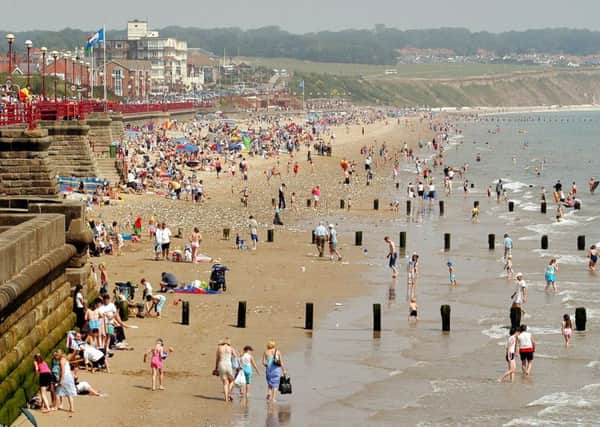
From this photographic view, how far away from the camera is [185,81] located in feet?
645

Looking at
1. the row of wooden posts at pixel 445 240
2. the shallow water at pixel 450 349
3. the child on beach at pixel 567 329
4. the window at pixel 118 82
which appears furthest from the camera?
the window at pixel 118 82

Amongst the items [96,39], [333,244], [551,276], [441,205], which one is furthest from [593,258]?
[96,39]

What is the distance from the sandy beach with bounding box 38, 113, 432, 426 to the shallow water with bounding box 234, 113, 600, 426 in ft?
2.19

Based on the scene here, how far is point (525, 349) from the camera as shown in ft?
70.7

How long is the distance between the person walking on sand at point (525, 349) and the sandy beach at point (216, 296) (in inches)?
153

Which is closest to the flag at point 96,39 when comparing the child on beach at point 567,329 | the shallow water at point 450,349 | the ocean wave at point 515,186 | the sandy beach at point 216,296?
the sandy beach at point 216,296

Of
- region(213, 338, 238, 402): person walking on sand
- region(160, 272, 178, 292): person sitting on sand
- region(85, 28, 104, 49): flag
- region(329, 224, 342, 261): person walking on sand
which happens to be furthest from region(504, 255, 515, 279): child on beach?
region(85, 28, 104, 49): flag

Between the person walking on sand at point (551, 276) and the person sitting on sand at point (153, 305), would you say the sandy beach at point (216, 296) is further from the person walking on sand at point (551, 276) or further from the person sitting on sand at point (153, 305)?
the person walking on sand at point (551, 276)

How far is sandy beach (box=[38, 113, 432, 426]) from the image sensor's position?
18953 millimetres

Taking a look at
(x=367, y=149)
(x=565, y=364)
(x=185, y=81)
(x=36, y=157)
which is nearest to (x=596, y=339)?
(x=565, y=364)

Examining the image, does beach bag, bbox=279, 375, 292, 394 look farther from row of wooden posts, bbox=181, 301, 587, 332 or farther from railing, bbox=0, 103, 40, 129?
railing, bbox=0, 103, 40, 129

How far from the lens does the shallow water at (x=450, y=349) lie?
19469 millimetres

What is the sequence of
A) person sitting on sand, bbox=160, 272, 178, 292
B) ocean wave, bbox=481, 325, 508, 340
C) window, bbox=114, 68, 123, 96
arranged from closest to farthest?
ocean wave, bbox=481, 325, 508, 340
person sitting on sand, bbox=160, 272, 178, 292
window, bbox=114, 68, 123, 96

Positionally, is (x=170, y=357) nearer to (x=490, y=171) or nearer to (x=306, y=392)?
(x=306, y=392)
